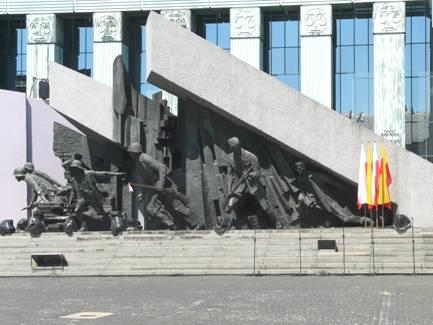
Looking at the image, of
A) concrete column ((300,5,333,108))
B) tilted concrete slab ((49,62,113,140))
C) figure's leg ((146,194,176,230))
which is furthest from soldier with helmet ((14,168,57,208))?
concrete column ((300,5,333,108))

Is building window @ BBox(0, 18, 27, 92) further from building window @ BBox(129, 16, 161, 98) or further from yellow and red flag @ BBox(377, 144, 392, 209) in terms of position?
yellow and red flag @ BBox(377, 144, 392, 209)

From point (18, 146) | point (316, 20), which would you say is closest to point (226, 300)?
point (18, 146)

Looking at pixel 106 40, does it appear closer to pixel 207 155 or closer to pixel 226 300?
pixel 207 155

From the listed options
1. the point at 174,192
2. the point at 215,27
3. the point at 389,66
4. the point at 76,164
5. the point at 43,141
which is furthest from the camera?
the point at 215,27

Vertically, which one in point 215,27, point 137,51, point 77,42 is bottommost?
point 137,51

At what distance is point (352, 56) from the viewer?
37531 millimetres

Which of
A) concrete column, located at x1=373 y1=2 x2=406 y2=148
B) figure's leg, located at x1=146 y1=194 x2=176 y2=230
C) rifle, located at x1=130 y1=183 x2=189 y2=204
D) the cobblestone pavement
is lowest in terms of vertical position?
the cobblestone pavement

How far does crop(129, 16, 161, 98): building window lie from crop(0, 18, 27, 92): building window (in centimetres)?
555

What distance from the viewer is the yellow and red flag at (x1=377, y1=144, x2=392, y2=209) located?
18672 mm

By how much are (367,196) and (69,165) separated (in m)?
8.01

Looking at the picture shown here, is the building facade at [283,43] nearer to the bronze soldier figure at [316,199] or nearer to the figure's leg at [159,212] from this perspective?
the figure's leg at [159,212]

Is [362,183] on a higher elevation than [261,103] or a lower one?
lower

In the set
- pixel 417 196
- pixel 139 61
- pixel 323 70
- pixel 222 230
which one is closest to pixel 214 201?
pixel 222 230

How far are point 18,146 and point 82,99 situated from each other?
25.4 ft
